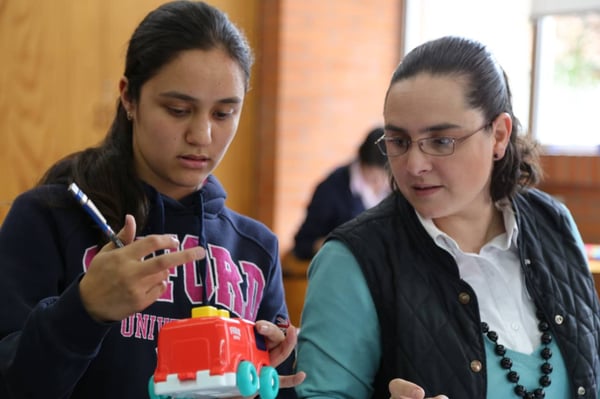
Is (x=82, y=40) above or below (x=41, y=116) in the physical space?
above

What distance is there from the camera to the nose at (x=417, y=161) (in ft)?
4.70

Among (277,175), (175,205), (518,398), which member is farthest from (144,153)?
(277,175)

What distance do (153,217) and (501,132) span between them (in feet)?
2.21

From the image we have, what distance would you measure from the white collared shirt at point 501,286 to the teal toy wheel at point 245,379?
0.58 m

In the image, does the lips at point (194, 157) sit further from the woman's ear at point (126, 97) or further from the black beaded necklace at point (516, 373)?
the black beaded necklace at point (516, 373)

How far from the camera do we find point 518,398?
1415mm

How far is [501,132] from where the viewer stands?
1560mm

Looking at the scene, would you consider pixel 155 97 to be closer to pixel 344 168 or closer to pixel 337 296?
pixel 337 296

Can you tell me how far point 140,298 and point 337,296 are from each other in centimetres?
49

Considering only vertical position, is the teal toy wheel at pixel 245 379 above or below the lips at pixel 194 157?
below

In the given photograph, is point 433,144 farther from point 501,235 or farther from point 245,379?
point 245,379

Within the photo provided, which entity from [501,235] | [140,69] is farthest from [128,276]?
[501,235]

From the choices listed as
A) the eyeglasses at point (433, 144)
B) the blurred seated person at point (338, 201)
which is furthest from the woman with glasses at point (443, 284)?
the blurred seated person at point (338, 201)

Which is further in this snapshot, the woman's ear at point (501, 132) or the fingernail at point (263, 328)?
the woman's ear at point (501, 132)
